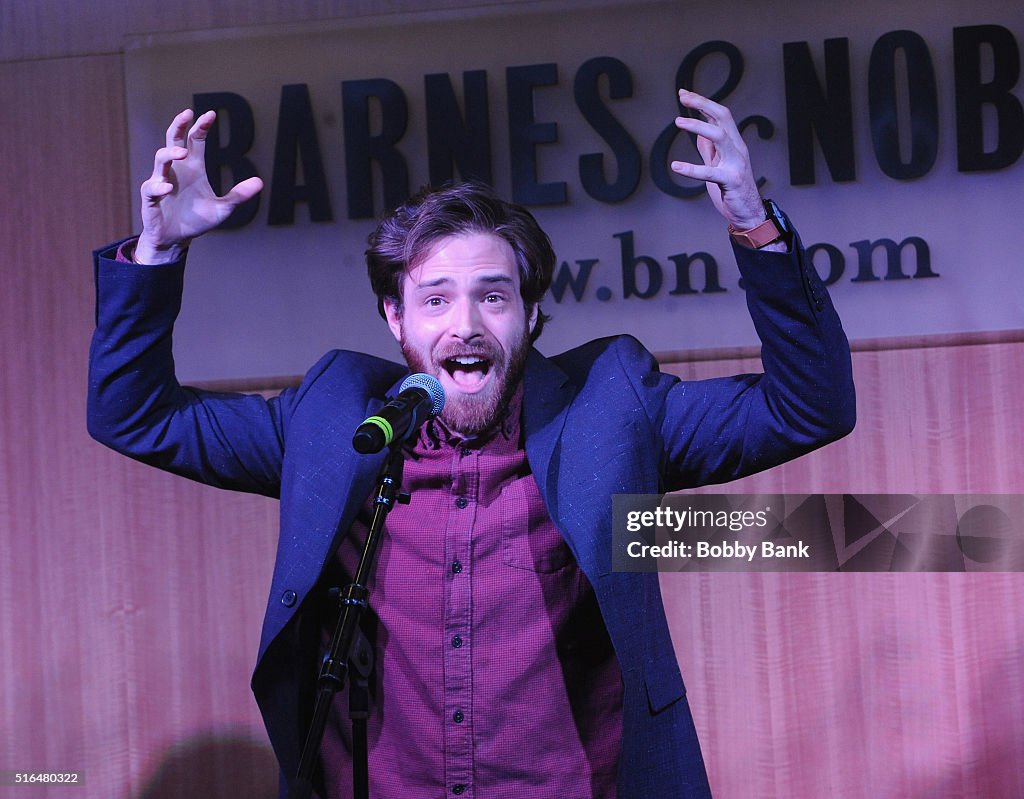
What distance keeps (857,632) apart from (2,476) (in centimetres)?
206

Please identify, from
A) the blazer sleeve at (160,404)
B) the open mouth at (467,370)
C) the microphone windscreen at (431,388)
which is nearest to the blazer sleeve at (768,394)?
the open mouth at (467,370)

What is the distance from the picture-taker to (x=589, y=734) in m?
1.68

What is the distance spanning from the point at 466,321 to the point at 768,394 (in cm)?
44

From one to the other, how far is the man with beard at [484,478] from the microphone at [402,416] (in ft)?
0.87

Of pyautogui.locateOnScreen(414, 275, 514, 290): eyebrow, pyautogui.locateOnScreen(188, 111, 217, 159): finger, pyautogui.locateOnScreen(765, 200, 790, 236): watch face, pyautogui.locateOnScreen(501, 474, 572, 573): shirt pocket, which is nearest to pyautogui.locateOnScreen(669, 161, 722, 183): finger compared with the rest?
pyautogui.locateOnScreen(765, 200, 790, 236): watch face

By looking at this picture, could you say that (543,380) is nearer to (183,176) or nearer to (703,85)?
(183,176)

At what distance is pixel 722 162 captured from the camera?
1469 mm

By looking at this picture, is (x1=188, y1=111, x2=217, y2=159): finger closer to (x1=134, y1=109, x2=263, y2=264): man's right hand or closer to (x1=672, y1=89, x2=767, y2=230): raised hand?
(x1=134, y1=109, x2=263, y2=264): man's right hand

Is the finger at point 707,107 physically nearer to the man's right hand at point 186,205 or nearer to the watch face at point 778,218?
the watch face at point 778,218

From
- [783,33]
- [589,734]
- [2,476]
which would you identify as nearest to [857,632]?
[589,734]

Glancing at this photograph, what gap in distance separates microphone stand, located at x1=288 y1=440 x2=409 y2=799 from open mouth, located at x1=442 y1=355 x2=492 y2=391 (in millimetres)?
382

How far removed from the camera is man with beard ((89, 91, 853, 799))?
62.4 inches

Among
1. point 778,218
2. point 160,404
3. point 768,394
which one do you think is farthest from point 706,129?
point 160,404

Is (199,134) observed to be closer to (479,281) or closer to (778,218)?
(479,281)
